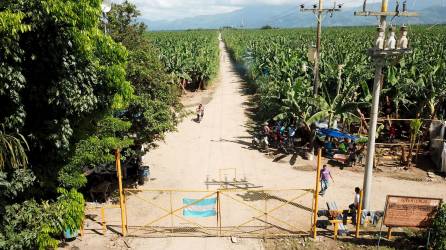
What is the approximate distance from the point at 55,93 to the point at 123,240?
17.4 ft

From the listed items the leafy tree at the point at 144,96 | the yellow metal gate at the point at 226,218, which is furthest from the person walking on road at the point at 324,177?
the leafy tree at the point at 144,96

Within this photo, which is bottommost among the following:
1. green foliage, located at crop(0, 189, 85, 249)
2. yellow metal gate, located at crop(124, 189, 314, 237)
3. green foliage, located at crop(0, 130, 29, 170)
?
yellow metal gate, located at crop(124, 189, 314, 237)

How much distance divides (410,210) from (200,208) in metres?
5.59

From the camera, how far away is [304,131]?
18.4 m

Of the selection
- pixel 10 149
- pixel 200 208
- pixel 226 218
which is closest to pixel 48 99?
pixel 10 149

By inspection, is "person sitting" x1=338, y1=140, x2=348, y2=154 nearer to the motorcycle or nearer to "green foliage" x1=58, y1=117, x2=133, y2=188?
the motorcycle

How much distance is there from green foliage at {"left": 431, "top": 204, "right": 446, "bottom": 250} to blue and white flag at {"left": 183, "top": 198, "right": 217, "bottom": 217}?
18.6 ft

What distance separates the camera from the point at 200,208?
36.1 ft

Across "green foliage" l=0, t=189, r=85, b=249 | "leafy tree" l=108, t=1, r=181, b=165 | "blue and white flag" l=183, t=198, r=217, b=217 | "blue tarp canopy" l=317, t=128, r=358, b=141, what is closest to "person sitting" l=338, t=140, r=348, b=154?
"blue tarp canopy" l=317, t=128, r=358, b=141

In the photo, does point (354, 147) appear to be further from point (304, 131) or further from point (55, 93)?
point (55, 93)

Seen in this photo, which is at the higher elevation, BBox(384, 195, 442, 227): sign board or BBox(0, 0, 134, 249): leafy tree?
BBox(0, 0, 134, 249): leafy tree

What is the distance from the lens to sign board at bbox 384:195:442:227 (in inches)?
389

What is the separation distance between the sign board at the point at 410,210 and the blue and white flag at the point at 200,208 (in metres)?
4.64

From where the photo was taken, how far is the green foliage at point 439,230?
934cm
